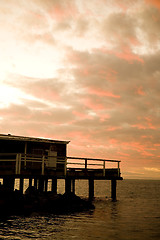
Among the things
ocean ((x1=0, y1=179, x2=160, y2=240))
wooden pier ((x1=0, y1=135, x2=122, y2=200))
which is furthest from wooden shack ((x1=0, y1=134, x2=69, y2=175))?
ocean ((x1=0, y1=179, x2=160, y2=240))

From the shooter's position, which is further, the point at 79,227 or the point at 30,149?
the point at 30,149

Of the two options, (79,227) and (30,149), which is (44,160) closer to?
(30,149)

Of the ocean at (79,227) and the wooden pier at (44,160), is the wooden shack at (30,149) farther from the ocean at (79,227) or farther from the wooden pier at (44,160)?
the ocean at (79,227)

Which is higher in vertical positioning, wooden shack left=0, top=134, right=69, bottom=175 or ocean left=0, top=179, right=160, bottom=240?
wooden shack left=0, top=134, right=69, bottom=175

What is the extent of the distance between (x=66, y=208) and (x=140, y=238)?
30.7ft

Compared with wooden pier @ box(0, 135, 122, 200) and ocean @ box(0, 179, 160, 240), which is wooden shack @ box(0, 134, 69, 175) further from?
ocean @ box(0, 179, 160, 240)

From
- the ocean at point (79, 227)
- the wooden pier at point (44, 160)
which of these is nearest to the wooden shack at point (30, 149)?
the wooden pier at point (44, 160)

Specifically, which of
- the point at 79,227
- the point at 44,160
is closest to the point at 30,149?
the point at 44,160

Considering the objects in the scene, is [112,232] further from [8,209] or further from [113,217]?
[8,209]

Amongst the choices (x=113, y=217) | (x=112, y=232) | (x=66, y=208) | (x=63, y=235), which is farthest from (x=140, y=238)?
(x=66, y=208)

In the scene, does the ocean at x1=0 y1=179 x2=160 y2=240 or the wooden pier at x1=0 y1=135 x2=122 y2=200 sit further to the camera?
the wooden pier at x1=0 y1=135 x2=122 y2=200

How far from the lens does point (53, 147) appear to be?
2909cm

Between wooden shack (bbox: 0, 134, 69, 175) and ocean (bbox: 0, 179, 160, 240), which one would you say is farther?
wooden shack (bbox: 0, 134, 69, 175)

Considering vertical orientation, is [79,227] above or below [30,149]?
below
